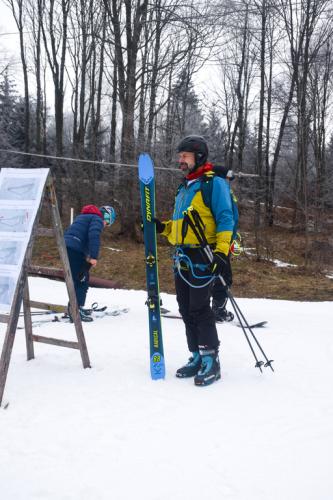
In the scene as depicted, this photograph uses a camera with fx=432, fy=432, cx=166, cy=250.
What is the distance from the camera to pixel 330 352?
4.80m

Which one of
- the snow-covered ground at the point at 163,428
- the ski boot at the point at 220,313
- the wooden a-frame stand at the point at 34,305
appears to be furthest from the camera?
the ski boot at the point at 220,313

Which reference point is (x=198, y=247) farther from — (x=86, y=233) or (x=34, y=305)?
(x=86, y=233)

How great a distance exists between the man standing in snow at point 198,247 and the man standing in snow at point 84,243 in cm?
233

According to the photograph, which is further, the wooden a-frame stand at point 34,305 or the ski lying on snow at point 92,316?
the ski lying on snow at point 92,316

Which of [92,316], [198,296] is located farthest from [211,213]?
[92,316]

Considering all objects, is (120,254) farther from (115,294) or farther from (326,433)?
(326,433)

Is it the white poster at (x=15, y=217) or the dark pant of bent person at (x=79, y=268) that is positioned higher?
the white poster at (x=15, y=217)

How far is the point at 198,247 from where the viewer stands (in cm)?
374

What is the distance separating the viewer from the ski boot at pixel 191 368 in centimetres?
392

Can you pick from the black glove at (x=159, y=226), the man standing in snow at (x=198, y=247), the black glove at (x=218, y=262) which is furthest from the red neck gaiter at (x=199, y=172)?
the black glove at (x=218, y=262)

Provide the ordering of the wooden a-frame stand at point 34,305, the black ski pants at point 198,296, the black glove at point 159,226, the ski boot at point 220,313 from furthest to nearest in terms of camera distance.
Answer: the ski boot at point 220,313 < the black glove at point 159,226 < the black ski pants at point 198,296 < the wooden a-frame stand at point 34,305

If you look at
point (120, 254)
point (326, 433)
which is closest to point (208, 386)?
point (326, 433)

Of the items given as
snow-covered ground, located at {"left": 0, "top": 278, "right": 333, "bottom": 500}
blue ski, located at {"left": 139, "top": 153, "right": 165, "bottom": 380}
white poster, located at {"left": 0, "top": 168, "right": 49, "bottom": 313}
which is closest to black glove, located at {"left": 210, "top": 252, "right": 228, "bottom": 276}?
blue ski, located at {"left": 139, "top": 153, "right": 165, "bottom": 380}

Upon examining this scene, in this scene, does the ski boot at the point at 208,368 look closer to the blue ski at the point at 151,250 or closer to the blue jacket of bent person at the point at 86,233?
the blue ski at the point at 151,250
